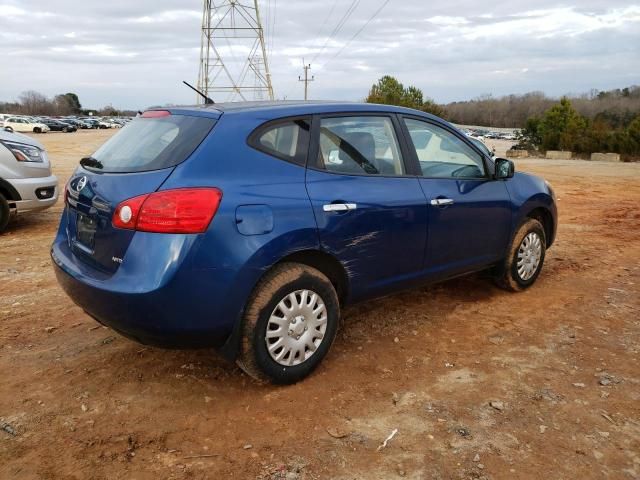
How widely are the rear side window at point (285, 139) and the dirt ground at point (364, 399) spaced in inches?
53.7

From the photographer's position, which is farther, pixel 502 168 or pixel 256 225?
pixel 502 168

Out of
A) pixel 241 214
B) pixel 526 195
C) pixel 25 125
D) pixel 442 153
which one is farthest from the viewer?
pixel 25 125

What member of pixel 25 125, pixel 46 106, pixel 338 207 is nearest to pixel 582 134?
pixel 338 207

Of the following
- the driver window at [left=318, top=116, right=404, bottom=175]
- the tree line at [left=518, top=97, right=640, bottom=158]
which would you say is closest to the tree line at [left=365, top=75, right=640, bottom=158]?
the tree line at [left=518, top=97, right=640, bottom=158]

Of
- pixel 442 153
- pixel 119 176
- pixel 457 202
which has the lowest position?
pixel 457 202

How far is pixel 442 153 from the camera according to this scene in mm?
4363

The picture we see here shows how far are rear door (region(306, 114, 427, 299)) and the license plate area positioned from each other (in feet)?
4.02

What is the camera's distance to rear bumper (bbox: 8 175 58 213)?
711cm

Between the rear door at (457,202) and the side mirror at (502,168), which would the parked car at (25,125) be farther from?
the side mirror at (502,168)

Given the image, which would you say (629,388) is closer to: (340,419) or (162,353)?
(340,419)

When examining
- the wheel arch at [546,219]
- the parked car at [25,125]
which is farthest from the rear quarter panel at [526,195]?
the parked car at [25,125]

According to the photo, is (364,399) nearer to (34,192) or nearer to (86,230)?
(86,230)

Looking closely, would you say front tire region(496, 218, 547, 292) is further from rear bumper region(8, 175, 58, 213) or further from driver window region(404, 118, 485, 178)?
rear bumper region(8, 175, 58, 213)

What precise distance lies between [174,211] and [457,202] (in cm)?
217
